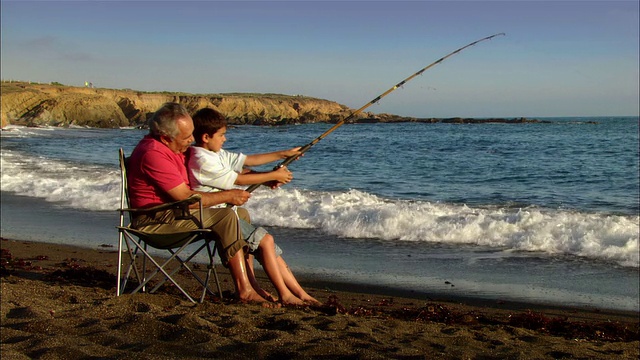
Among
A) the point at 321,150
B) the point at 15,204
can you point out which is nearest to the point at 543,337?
the point at 15,204

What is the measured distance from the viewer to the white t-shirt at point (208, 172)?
453cm

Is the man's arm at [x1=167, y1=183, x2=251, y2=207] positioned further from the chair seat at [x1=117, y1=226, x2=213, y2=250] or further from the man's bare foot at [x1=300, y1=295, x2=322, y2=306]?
the man's bare foot at [x1=300, y1=295, x2=322, y2=306]

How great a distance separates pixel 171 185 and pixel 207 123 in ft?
1.64

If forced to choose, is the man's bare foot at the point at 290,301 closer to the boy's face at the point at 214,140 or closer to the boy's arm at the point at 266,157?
the boy's arm at the point at 266,157

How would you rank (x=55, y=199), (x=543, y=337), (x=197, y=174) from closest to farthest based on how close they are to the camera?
(x=543, y=337) → (x=197, y=174) → (x=55, y=199)

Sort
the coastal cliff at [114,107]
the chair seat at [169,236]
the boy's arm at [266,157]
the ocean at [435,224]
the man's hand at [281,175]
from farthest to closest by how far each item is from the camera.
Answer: the coastal cliff at [114,107]
the ocean at [435,224]
the boy's arm at [266,157]
the man's hand at [281,175]
the chair seat at [169,236]

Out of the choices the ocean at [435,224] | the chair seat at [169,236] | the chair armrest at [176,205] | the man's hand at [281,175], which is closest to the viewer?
the chair armrest at [176,205]

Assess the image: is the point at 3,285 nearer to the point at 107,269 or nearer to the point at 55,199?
the point at 107,269

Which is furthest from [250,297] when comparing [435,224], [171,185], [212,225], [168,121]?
[435,224]

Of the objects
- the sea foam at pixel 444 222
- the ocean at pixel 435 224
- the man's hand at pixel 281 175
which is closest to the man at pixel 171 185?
the man's hand at pixel 281 175

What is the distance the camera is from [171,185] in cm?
439

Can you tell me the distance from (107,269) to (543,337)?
13.5ft

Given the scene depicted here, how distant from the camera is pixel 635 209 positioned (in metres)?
11.1

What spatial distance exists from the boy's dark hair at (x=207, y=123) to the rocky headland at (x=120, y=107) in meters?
43.2
